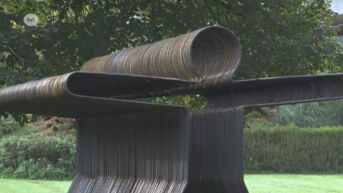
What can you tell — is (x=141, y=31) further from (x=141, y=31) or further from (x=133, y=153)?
(x=133, y=153)

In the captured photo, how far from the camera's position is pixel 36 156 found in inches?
898

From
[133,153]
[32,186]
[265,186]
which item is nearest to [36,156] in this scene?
[32,186]

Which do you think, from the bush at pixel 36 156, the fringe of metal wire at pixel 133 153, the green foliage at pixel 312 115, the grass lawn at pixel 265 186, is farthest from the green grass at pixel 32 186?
the fringe of metal wire at pixel 133 153

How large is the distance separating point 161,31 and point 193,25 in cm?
Result: 36

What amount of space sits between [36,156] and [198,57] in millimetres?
20122

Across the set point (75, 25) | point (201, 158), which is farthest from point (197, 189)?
point (75, 25)

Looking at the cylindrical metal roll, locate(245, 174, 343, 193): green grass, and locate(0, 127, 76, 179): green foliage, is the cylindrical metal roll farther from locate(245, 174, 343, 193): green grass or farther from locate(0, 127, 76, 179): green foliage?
locate(0, 127, 76, 179): green foliage

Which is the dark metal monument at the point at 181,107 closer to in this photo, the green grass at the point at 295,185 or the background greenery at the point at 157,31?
the background greenery at the point at 157,31

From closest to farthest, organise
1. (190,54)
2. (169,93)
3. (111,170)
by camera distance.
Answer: (190,54) → (169,93) → (111,170)

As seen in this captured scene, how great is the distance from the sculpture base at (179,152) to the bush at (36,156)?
18.7 meters

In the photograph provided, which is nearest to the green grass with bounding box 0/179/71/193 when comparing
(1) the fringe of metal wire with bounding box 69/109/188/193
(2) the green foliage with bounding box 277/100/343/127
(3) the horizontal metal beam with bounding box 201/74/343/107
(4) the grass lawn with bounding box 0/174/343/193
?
(4) the grass lawn with bounding box 0/174/343/193

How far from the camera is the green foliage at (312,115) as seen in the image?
30.6 metres

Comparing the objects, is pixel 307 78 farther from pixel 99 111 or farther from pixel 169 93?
pixel 99 111

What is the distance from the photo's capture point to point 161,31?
315 inches
